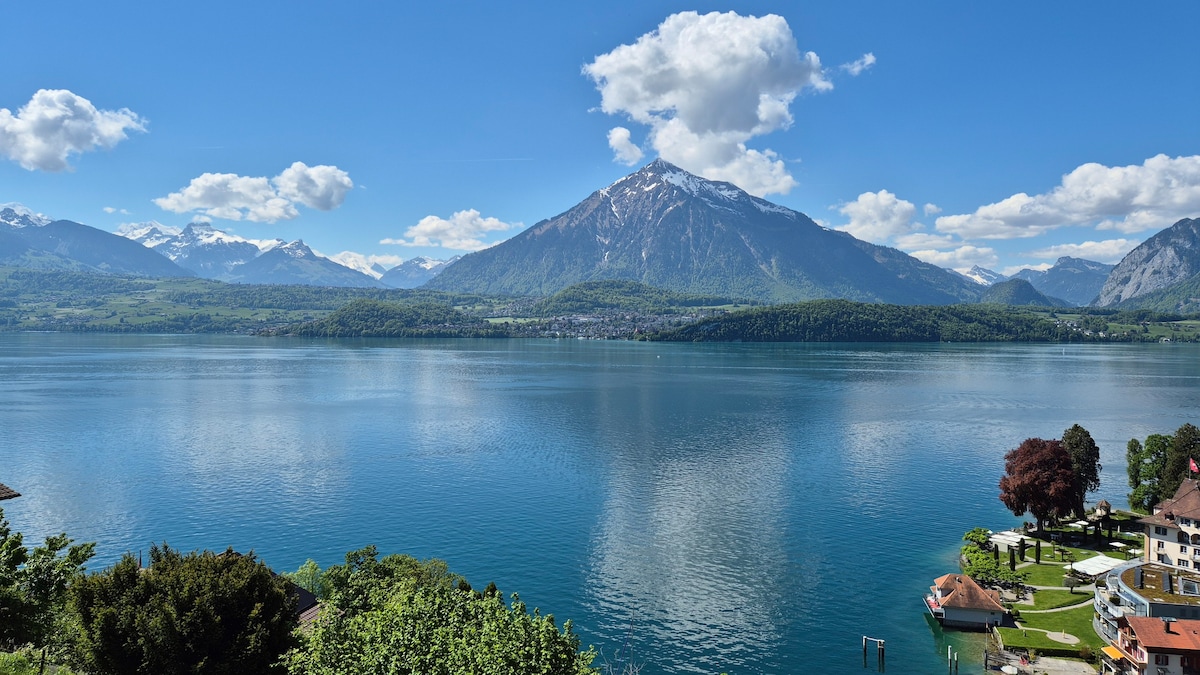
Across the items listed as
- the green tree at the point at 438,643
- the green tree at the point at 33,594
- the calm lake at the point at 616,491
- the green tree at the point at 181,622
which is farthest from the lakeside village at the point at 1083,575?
the green tree at the point at 33,594

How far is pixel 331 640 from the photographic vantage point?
25.2 metres

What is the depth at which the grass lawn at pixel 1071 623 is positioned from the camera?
4528cm

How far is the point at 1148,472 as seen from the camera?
73.8 m

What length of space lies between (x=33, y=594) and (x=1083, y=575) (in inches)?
2736

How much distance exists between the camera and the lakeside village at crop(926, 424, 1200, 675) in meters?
42.2

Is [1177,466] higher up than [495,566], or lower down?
higher up

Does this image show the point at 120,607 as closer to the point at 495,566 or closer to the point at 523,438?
the point at 495,566

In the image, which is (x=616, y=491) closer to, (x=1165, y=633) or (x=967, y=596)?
(x=967, y=596)

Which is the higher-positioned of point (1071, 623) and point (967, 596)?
point (967, 596)

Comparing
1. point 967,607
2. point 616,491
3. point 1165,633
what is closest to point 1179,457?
point 1165,633

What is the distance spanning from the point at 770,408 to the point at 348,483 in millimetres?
87057

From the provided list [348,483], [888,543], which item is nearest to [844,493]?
[888,543]

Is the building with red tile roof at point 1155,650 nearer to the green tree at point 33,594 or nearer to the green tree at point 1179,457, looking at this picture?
the green tree at point 1179,457

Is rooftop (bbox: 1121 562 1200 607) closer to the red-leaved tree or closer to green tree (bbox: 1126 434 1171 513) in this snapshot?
the red-leaved tree
